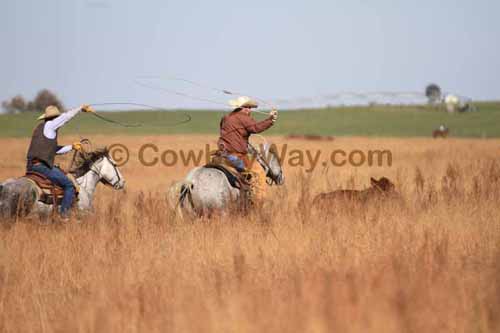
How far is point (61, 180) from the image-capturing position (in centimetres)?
1150

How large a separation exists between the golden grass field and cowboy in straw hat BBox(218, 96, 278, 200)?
0.42 meters

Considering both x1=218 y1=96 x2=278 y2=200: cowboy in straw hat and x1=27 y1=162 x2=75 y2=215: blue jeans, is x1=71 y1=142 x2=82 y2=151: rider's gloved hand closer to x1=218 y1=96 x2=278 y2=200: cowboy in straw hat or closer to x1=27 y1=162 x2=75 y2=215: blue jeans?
x1=27 y1=162 x2=75 y2=215: blue jeans

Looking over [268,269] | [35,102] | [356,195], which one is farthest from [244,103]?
[35,102]

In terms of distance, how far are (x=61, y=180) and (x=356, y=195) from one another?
425cm

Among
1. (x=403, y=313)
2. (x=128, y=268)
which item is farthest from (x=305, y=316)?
(x=128, y=268)

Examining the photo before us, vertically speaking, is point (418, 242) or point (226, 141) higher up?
point (226, 141)

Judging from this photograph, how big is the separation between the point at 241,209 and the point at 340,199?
1.50 m

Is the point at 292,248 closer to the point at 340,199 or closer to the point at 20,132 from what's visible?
the point at 340,199

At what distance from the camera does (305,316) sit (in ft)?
17.9

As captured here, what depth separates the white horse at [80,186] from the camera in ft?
35.8

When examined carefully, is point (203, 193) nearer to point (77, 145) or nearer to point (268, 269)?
Result: point (77, 145)

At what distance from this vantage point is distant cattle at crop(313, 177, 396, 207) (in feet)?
37.4

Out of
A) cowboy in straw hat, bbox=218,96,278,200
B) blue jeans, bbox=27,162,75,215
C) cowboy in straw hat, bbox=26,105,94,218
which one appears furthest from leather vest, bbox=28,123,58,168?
cowboy in straw hat, bbox=218,96,278,200

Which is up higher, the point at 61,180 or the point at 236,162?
the point at 236,162
